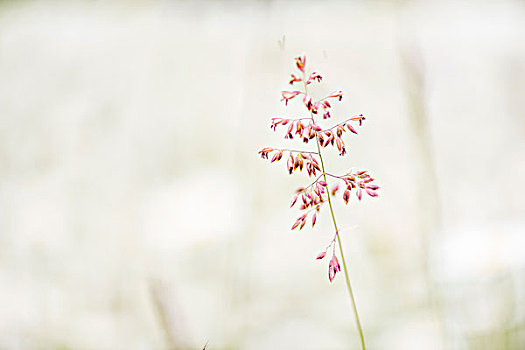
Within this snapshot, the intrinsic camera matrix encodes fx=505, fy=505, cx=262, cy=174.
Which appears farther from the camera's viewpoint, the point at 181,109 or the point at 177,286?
the point at 181,109

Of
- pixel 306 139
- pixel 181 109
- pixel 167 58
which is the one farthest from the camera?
pixel 167 58

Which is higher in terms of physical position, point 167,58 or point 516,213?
point 167,58

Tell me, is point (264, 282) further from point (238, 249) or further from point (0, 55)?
point (0, 55)

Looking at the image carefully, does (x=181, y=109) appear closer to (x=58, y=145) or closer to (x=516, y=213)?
(x=58, y=145)

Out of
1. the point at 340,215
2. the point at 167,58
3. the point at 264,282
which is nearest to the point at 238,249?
the point at 264,282

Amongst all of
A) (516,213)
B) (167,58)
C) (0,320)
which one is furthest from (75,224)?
(516,213)

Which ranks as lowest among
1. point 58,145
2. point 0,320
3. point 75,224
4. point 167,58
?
point 0,320

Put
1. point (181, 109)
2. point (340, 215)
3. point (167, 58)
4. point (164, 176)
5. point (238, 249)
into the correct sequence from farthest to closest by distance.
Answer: point (167, 58)
point (181, 109)
point (164, 176)
point (340, 215)
point (238, 249)
